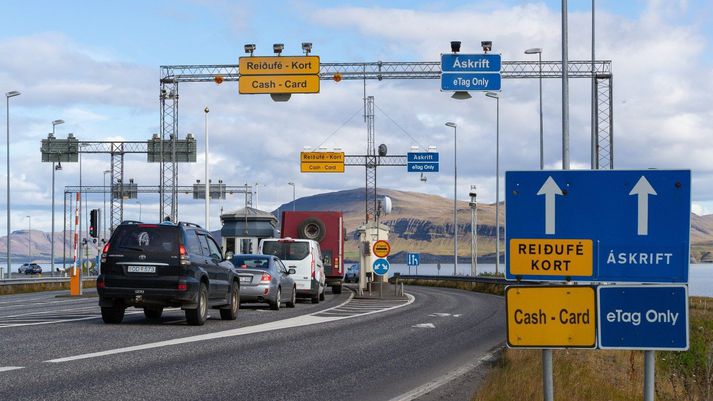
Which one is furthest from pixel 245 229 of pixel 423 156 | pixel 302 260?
pixel 423 156

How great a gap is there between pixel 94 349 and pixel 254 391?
4534mm

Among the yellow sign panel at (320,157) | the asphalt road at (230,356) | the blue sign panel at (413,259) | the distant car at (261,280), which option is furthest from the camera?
the yellow sign panel at (320,157)

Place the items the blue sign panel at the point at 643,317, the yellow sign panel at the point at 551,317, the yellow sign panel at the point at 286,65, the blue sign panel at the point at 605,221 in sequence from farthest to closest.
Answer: the yellow sign panel at the point at 286,65, the blue sign panel at the point at 605,221, the yellow sign panel at the point at 551,317, the blue sign panel at the point at 643,317

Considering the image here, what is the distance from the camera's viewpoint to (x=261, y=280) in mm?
27094

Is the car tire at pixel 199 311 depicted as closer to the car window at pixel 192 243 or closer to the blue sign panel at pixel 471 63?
the car window at pixel 192 243

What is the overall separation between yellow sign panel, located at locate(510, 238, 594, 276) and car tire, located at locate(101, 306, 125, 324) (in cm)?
1373

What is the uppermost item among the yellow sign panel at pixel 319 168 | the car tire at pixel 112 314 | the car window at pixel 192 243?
the yellow sign panel at pixel 319 168

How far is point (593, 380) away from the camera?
12.3 m

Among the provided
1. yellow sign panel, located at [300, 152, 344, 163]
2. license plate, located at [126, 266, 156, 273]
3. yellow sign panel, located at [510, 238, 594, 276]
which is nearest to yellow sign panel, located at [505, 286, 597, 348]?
yellow sign panel, located at [510, 238, 594, 276]

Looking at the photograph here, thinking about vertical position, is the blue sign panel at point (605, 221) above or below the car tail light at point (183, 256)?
above

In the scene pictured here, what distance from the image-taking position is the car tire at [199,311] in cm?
2003

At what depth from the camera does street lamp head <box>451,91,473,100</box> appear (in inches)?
1467

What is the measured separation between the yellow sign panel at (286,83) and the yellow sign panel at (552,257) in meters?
31.3

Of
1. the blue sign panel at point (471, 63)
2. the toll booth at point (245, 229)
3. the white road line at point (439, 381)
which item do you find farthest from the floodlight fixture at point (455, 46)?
the white road line at point (439, 381)
